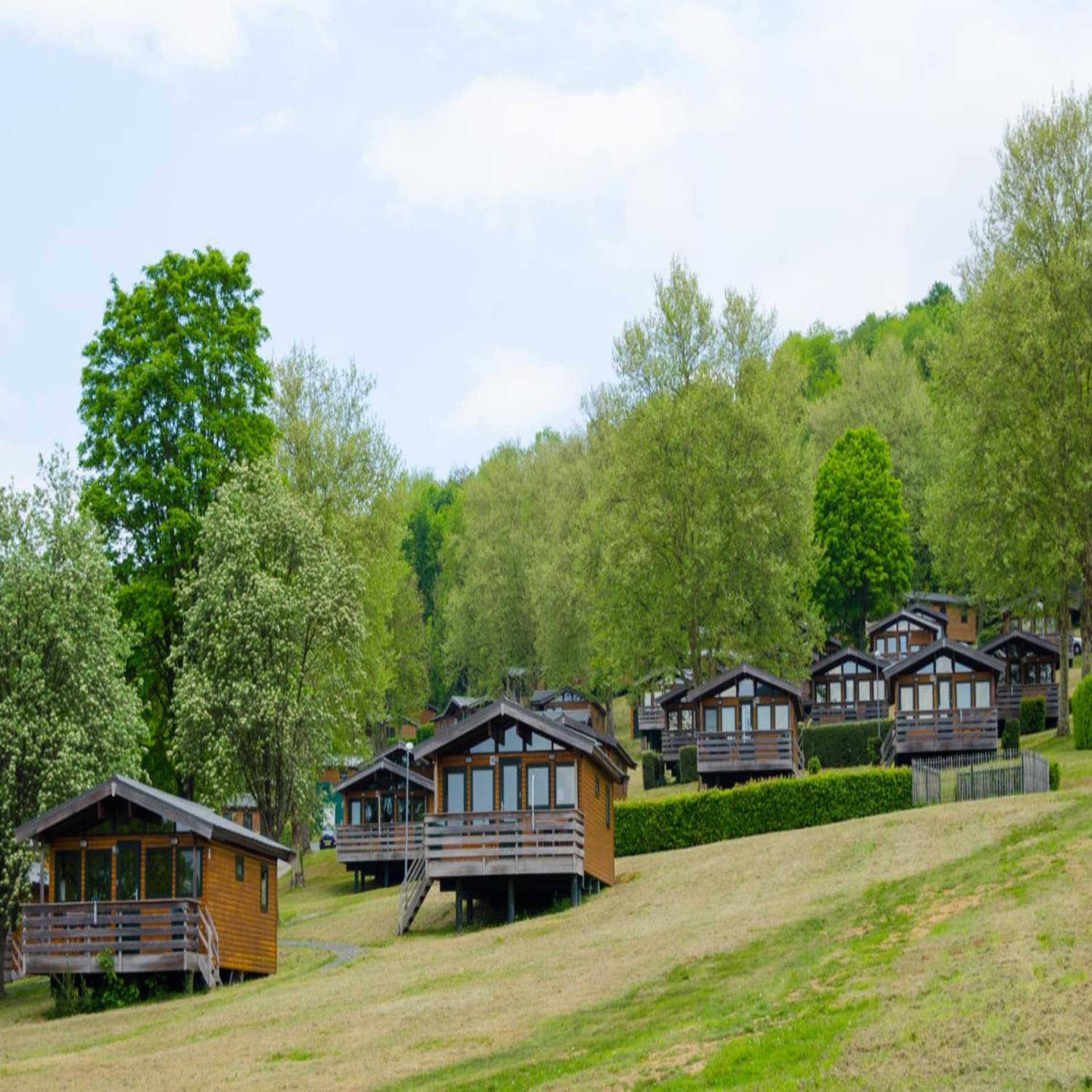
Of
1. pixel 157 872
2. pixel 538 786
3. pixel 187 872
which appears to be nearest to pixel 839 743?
pixel 538 786

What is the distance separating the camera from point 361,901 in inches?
2270

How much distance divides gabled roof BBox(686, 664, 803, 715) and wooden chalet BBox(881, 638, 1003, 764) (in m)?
4.61

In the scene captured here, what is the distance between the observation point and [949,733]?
65.1 m

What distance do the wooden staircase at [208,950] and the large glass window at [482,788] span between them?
988 cm

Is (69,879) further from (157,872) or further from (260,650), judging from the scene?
(260,650)

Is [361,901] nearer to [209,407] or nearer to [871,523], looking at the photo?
[209,407]

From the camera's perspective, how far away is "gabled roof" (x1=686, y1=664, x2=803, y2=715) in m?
66.1

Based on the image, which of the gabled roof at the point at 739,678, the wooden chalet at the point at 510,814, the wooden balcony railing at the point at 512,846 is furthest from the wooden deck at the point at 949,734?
the wooden balcony railing at the point at 512,846

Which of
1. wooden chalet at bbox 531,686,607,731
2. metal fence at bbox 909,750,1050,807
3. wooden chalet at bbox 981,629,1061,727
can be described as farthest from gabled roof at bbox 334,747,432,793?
wooden chalet at bbox 531,686,607,731

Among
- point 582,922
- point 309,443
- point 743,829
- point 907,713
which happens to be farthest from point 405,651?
point 582,922

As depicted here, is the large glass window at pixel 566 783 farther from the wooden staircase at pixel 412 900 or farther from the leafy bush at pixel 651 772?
the leafy bush at pixel 651 772

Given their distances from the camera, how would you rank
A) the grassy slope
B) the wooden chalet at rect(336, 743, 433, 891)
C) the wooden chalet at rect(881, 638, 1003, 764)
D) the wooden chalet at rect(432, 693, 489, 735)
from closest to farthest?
the grassy slope, the wooden chalet at rect(336, 743, 433, 891), the wooden chalet at rect(881, 638, 1003, 764), the wooden chalet at rect(432, 693, 489, 735)

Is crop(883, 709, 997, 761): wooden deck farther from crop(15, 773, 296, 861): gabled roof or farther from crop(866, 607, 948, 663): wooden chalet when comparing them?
crop(15, 773, 296, 861): gabled roof

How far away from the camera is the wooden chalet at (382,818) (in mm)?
62188
